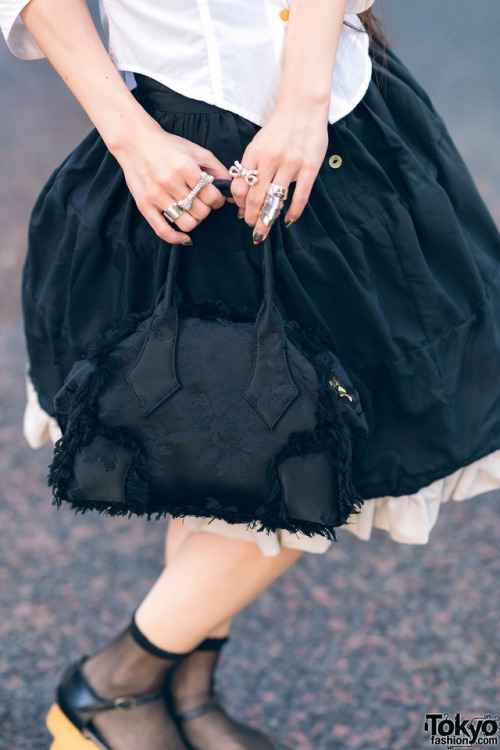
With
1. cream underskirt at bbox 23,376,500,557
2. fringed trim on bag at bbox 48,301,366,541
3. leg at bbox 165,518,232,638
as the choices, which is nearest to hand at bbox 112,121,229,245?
fringed trim on bag at bbox 48,301,366,541

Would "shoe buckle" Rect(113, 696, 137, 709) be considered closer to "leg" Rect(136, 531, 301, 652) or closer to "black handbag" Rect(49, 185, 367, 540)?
"leg" Rect(136, 531, 301, 652)

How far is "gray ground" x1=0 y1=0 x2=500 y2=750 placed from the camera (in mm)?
1447

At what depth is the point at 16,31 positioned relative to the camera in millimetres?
967

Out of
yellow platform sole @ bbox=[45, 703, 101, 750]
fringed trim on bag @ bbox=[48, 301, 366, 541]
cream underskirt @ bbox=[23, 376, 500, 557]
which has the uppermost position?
fringed trim on bag @ bbox=[48, 301, 366, 541]

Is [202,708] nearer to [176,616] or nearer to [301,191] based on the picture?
[176,616]

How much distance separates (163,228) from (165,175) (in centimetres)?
6

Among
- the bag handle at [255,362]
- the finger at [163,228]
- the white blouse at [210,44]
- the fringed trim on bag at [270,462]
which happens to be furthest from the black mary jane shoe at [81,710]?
the white blouse at [210,44]

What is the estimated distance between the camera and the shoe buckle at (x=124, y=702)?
1.20 meters

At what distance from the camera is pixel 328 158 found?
3.25ft

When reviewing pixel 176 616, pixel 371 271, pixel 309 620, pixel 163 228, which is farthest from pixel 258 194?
pixel 309 620

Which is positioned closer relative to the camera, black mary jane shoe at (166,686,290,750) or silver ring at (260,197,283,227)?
silver ring at (260,197,283,227)

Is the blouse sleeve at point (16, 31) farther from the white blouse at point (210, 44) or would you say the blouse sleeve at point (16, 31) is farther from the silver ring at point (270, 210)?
the silver ring at point (270, 210)

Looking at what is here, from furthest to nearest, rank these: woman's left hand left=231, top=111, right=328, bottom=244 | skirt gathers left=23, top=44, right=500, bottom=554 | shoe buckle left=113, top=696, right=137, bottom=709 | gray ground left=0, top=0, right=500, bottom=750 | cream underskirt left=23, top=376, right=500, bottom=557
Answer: gray ground left=0, top=0, right=500, bottom=750, shoe buckle left=113, top=696, right=137, bottom=709, cream underskirt left=23, top=376, right=500, bottom=557, skirt gathers left=23, top=44, right=500, bottom=554, woman's left hand left=231, top=111, right=328, bottom=244

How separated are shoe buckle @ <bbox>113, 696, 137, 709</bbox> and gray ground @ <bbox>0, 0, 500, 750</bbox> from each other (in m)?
0.29
